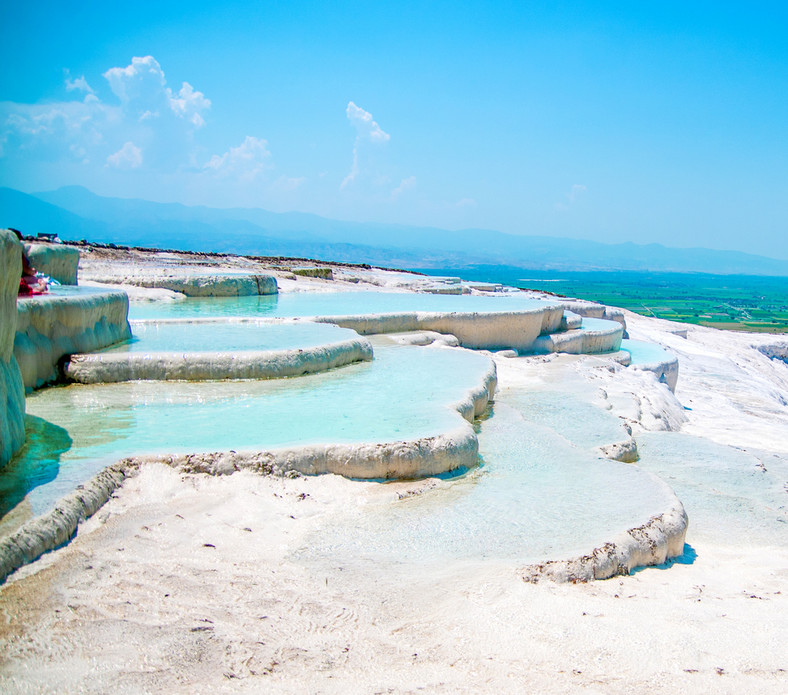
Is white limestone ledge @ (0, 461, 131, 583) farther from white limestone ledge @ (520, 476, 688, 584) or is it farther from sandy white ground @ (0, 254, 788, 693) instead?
white limestone ledge @ (520, 476, 688, 584)

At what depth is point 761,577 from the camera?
10.7ft

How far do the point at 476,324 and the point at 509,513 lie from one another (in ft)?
18.5

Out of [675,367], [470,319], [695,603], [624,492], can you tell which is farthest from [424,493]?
[675,367]

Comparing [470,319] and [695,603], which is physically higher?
[470,319]

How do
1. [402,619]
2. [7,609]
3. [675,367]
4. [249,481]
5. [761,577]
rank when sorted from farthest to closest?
[675,367], [249,481], [761,577], [402,619], [7,609]

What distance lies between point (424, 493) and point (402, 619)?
1356 millimetres

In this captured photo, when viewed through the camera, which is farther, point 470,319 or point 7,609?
point 470,319

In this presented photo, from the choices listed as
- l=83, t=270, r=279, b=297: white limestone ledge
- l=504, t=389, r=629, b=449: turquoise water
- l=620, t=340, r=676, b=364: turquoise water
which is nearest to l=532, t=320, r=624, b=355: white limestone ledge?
l=620, t=340, r=676, b=364: turquoise water

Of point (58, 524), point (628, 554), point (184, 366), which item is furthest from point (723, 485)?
point (58, 524)

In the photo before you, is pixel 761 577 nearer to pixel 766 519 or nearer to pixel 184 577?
pixel 766 519

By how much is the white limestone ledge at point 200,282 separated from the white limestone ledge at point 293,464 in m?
6.93

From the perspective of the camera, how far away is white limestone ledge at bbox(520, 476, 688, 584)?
2.82m

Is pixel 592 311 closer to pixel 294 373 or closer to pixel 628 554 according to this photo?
pixel 294 373

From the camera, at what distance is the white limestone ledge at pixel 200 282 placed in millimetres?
9820
